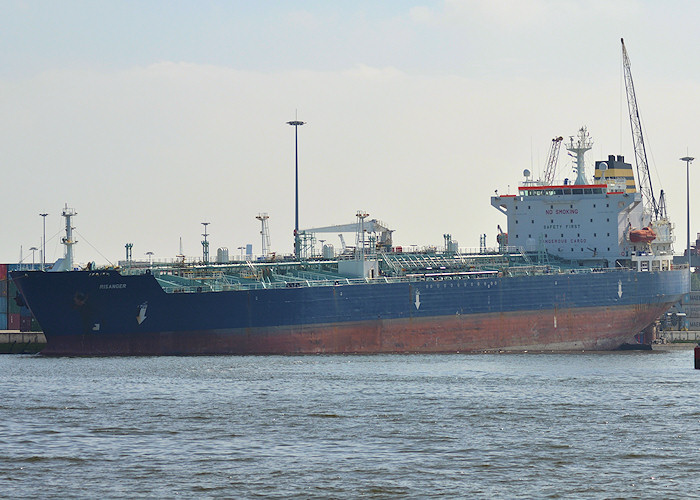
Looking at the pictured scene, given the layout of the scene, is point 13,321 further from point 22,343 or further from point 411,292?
point 411,292

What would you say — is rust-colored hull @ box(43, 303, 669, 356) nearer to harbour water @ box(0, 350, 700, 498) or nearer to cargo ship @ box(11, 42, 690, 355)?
cargo ship @ box(11, 42, 690, 355)

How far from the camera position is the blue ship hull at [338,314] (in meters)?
54.4

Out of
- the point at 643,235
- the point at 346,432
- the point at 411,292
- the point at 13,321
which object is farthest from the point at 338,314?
the point at 13,321

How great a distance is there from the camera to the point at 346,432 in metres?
30.5

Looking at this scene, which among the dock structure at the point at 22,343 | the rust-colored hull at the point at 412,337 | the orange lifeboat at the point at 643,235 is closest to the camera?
the rust-colored hull at the point at 412,337

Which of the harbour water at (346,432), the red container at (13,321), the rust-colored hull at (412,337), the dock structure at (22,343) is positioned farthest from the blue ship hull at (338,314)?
the red container at (13,321)

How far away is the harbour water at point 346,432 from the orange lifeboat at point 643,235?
2087 centimetres

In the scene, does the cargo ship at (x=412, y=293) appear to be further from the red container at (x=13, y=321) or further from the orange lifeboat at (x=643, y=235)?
the red container at (x=13, y=321)

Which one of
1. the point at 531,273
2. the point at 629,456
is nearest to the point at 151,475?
the point at 629,456

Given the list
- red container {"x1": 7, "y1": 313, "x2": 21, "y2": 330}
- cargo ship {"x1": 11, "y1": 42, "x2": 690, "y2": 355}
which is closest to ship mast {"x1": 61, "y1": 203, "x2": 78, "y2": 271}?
cargo ship {"x1": 11, "y1": 42, "x2": 690, "y2": 355}

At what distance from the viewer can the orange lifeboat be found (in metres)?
68.2

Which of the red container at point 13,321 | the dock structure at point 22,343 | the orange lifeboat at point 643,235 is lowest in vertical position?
the dock structure at point 22,343

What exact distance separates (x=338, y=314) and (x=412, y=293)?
440 centimetres

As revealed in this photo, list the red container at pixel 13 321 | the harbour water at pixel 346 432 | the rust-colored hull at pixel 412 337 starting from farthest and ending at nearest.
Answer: the red container at pixel 13 321, the rust-colored hull at pixel 412 337, the harbour water at pixel 346 432
